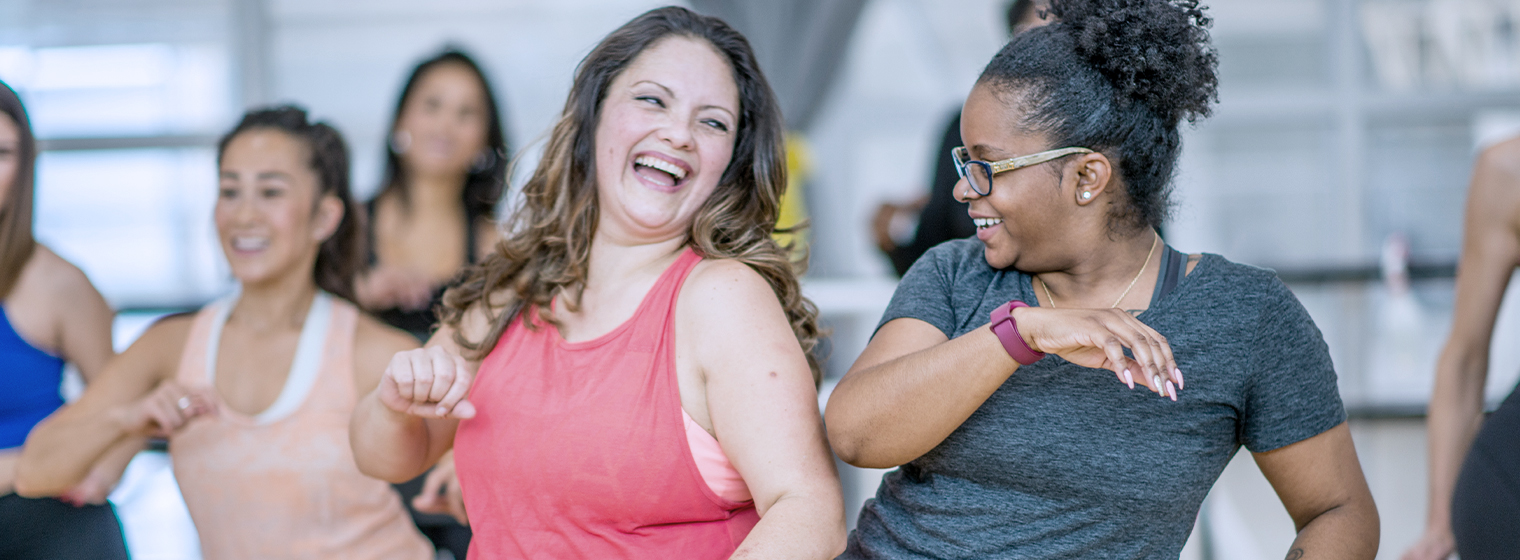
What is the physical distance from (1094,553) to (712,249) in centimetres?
62

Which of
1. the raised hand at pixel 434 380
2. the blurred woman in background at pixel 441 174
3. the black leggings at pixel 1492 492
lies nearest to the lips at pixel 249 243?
the raised hand at pixel 434 380

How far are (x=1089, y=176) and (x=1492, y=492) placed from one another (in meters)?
0.63

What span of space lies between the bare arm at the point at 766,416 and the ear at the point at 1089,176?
393 millimetres

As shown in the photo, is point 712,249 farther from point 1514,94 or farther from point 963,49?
point 1514,94

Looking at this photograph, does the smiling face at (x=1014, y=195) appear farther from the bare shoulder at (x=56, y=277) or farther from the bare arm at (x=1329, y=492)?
Result: the bare shoulder at (x=56, y=277)

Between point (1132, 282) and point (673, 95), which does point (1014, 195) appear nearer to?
point (1132, 282)

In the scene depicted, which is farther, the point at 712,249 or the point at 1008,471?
the point at 712,249

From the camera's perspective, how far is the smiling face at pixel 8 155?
188 centimetres

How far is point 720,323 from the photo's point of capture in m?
1.32

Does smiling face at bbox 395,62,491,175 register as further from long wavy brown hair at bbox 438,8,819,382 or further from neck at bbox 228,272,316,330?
long wavy brown hair at bbox 438,8,819,382

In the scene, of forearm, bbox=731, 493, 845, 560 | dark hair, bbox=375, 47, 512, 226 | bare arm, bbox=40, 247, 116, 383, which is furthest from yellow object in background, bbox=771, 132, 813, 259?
forearm, bbox=731, 493, 845, 560

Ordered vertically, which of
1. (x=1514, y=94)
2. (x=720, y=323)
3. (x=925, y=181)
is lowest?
(x=925, y=181)

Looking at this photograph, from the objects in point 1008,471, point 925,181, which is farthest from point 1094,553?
point 925,181

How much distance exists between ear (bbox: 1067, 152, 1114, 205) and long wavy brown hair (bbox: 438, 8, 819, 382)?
41 cm
